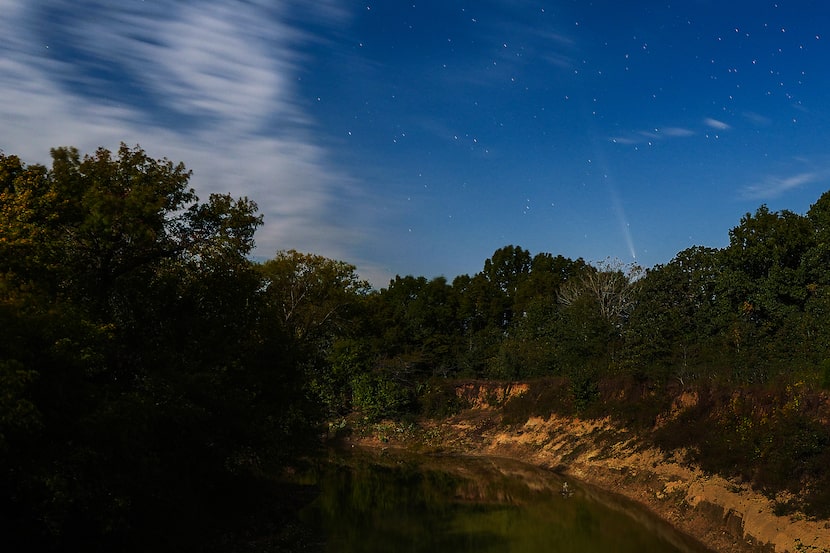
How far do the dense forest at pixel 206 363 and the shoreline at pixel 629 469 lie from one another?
3.77ft

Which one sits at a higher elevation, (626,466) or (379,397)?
(379,397)

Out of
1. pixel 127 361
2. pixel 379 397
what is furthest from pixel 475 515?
pixel 379 397

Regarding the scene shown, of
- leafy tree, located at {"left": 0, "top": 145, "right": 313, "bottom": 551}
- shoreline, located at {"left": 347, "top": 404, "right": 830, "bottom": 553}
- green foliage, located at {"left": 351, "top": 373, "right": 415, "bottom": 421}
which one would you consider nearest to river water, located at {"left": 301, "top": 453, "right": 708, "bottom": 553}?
shoreline, located at {"left": 347, "top": 404, "right": 830, "bottom": 553}

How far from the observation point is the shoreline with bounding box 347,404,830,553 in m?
23.2

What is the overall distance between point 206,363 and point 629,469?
27.0m

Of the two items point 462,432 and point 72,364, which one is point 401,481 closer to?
point 462,432

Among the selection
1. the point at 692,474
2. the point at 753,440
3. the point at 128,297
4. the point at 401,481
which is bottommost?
the point at 401,481

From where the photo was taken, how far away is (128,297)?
21.7 m

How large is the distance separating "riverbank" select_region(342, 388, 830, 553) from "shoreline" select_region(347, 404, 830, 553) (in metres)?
0.04

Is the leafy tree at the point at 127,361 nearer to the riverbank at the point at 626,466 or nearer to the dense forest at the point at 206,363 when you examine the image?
the dense forest at the point at 206,363

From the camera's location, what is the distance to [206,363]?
74.9 feet

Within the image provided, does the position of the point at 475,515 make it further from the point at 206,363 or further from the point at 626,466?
the point at 206,363

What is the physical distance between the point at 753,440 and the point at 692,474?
13.0 ft

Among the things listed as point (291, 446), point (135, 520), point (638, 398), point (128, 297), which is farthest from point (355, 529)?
point (638, 398)
